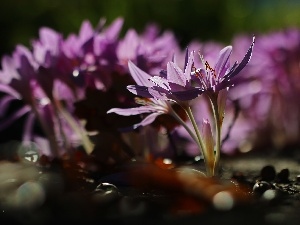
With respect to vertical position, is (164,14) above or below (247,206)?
above

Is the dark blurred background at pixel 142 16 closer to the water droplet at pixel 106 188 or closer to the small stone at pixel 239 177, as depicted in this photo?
the small stone at pixel 239 177

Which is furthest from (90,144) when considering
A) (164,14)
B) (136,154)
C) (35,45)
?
(164,14)

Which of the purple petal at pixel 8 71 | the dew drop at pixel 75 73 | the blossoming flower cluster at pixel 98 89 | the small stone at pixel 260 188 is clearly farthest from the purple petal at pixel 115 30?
the small stone at pixel 260 188

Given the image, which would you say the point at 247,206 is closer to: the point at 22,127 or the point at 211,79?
the point at 211,79

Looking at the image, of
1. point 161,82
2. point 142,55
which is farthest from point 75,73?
point 161,82

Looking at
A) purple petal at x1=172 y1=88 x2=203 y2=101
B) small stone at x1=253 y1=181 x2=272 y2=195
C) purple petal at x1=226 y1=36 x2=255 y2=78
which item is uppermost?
purple petal at x1=226 y1=36 x2=255 y2=78

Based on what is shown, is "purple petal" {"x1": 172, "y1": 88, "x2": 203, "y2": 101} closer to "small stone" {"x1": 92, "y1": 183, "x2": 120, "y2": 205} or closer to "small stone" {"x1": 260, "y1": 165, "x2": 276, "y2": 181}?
"small stone" {"x1": 92, "y1": 183, "x2": 120, "y2": 205}

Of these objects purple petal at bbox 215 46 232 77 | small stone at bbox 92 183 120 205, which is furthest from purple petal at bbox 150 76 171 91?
small stone at bbox 92 183 120 205

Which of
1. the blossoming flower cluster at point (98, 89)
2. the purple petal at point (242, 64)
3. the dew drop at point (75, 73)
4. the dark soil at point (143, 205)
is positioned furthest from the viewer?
the dew drop at point (75, 73)
